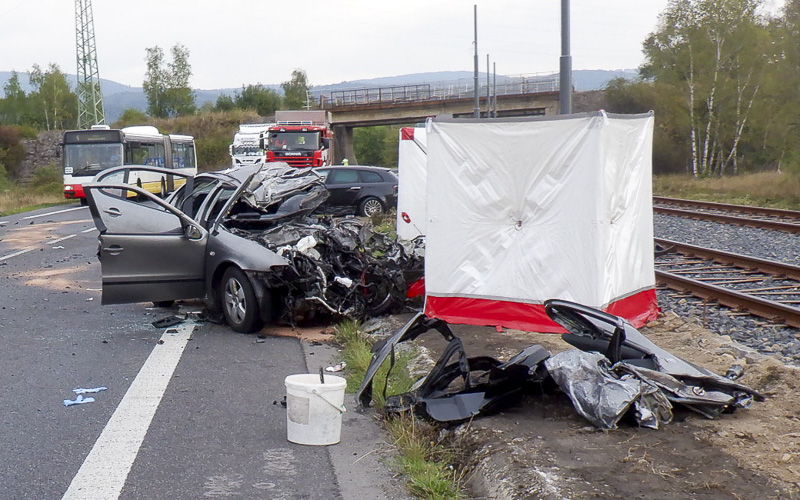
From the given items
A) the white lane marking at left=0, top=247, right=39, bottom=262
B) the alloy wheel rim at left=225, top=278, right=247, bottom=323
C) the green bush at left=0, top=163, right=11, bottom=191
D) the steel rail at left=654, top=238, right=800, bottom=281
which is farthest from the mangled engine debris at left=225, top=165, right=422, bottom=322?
the green bush at left=0, top=163, right=11, bottom=191

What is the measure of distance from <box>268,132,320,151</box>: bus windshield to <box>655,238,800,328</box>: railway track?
23.4 metres

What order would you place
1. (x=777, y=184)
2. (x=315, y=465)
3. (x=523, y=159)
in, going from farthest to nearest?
(x=777, y=184) < (x=523, y=159) < (x=315, y=465)

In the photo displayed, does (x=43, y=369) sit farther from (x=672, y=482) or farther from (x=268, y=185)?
(x=672, y=482)

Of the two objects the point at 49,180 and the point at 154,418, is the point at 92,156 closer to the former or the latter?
the point at 49,180

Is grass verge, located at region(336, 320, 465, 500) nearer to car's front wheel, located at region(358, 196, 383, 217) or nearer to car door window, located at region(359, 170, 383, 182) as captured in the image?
car's front wheel, located at region(358, 196, 383, 217)

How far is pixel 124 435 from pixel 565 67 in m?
9.10

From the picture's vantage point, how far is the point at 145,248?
31.7 feet

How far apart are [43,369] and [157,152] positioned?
29.8m

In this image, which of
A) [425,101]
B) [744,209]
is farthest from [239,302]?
[425,101]

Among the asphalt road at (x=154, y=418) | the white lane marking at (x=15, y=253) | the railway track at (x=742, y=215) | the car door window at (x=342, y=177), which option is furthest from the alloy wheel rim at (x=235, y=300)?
the car door window at (x=342, y=177)

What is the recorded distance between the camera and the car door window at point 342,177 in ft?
82.6

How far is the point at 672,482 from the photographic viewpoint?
4.43 meters

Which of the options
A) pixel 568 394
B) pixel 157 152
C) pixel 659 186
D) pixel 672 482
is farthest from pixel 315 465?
pixel 659 186

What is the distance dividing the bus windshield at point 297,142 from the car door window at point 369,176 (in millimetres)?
12085
